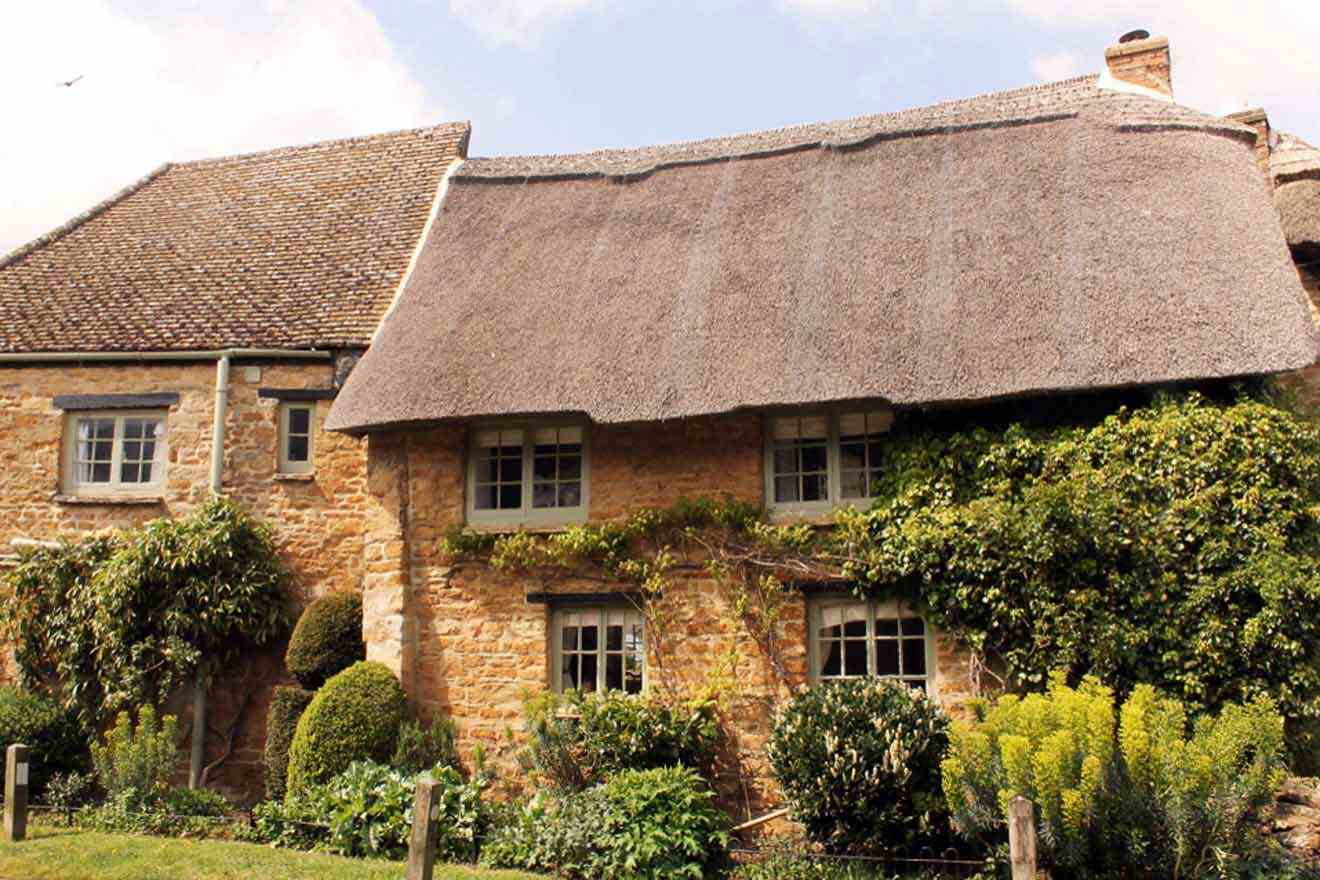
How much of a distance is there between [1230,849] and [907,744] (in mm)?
2410

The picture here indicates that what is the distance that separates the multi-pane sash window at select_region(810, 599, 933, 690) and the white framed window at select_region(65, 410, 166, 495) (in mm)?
8472

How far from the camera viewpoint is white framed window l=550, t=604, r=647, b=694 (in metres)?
11.2

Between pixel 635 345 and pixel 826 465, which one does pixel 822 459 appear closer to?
pixel 826 465

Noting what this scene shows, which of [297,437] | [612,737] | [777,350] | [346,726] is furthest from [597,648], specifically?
[297,437]

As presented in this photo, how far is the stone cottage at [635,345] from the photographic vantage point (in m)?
10.4

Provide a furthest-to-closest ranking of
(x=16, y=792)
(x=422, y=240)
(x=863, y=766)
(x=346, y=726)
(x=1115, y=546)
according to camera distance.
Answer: (x=422, y=240) < (x=346, y=726) < (x=16, y=792) < (x=1115, y=546) < (x=863, y=766)

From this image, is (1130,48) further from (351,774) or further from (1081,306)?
(351,774)

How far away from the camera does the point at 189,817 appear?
1055cm

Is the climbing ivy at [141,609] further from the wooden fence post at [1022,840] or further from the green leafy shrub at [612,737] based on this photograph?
the wooden fence post at [1022,840]

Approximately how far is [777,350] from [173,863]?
6.80 metres

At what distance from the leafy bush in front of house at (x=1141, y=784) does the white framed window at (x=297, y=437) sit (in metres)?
9.22

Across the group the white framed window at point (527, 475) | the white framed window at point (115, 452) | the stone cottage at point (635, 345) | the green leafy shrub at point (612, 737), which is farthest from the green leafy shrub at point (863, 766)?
the white framed window at point (115, 452)

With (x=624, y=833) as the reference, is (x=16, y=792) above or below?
above

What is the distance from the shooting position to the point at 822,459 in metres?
11.1
